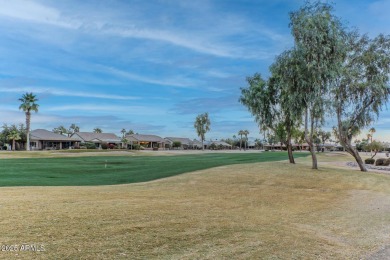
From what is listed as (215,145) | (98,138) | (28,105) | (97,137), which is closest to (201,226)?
(28,105)

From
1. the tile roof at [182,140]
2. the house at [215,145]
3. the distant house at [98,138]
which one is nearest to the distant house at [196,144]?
the tile roof at [182,140]

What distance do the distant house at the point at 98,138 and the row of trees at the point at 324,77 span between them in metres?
82.9

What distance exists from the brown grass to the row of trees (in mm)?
10838

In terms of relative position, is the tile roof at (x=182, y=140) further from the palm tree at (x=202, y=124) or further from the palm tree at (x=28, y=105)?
the palm tree at (x=28, y=105)

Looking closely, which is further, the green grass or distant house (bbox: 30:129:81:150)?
distant house (bbox: 30:129:81:150)

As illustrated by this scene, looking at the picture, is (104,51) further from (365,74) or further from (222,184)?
(365,74)

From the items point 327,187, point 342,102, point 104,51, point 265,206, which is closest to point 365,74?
point 342,102

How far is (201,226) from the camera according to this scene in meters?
8.56

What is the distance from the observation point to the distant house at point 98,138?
103688 millimetres

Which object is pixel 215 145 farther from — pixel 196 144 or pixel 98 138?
pixel 98 138

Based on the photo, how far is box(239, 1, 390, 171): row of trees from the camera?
2411cm

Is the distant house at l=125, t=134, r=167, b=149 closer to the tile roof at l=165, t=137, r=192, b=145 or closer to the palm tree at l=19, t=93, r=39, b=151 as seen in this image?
the tile roof at l=165, t=137, r=192, b=145

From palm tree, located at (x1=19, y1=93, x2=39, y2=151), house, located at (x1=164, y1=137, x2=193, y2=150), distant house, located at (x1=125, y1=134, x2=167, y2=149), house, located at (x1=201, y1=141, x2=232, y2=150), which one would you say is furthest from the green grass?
house, located at (x1=201, y1=141, x2=232, y2=150)

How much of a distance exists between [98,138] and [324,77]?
9388cm
